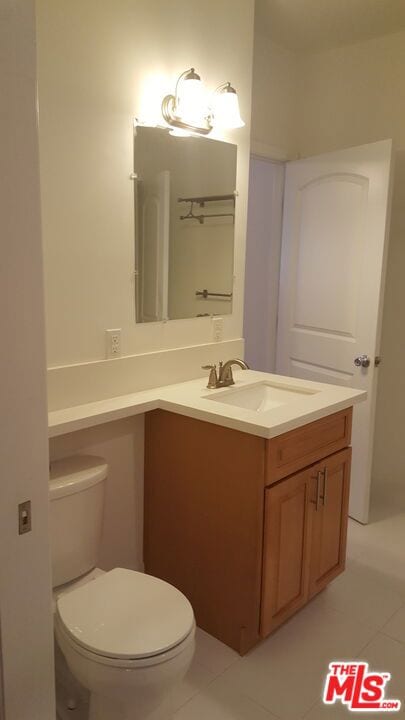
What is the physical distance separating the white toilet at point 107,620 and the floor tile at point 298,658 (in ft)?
Result: 1.05

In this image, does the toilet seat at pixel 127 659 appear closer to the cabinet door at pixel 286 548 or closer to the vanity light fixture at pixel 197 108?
the cabinet door at pixel 286 548

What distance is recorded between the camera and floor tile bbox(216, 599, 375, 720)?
166 cm

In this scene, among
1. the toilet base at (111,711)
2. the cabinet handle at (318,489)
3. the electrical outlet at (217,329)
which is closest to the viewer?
the toilet base at (111,711)

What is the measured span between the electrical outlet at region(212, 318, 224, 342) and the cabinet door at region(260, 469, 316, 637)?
0.78m

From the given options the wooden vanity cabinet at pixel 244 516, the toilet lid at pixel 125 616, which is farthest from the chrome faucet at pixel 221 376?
the toilet lid at pixel 125 616

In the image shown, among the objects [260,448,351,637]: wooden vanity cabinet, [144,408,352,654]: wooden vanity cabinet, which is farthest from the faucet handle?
[260,448,351,637]: wooden vanity cabinet

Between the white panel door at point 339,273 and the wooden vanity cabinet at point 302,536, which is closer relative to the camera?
the wooden vanity cabinet at point 302,536

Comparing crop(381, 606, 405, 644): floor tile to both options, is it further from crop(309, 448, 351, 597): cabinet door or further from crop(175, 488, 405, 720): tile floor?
crop(309, 448, 351, 597): cabinet door

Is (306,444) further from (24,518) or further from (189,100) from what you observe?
(189,100)

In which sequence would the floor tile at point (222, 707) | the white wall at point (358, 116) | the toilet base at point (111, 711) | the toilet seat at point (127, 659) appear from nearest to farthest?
the toilet seat at point (127, 659) → the toilet base at point (111, 711) → the floor tile at point (222, 707) → the white wall at point (358, 116)

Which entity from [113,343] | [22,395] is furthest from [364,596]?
[22,395]

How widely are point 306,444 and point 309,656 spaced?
75 cm

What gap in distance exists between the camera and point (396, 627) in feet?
6.52

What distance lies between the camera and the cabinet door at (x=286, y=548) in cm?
175
